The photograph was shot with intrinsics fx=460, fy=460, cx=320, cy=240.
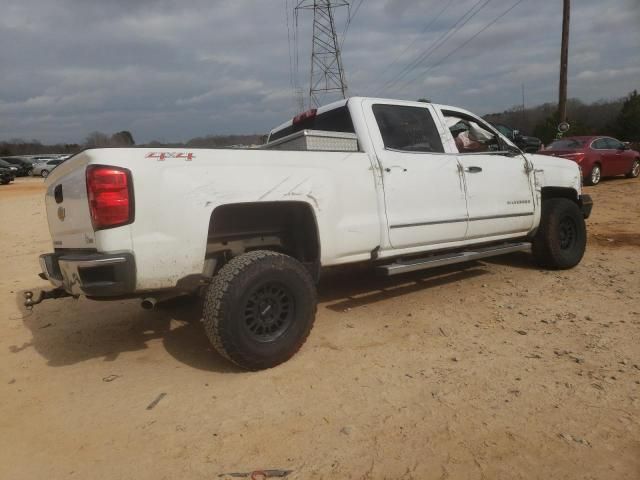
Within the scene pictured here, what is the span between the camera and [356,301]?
4797mm

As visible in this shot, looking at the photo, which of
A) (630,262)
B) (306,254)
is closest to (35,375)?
(306,254)

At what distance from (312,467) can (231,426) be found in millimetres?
607

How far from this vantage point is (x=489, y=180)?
477 centimetres

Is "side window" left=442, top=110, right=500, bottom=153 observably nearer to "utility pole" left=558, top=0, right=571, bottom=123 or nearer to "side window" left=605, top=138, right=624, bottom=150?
"side window" left=605, top=138, right=624, bottom=150

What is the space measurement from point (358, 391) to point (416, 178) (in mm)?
2031

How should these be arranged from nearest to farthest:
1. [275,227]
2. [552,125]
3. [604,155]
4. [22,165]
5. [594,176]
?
[275,227] < [594,176] < [604,155] < [552,125] < [22,165]

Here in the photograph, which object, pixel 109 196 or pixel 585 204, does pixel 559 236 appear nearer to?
pixel 585 204

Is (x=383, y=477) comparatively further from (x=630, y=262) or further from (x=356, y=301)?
A: (x=630, y=262)

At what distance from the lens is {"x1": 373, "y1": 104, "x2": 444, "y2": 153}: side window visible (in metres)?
4.21

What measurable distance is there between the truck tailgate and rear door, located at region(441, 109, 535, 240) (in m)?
3.32

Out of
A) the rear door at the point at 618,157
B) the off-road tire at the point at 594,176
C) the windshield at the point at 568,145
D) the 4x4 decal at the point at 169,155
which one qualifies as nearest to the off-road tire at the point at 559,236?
the 4x4 decal at the point at 169,155

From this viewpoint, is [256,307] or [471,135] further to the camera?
[471,135]

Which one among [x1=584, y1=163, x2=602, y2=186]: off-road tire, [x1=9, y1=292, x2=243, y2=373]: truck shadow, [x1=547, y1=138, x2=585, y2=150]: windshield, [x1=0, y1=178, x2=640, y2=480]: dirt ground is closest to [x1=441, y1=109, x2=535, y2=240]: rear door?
[x1=0, y1=178, x2=640, y2=480]: dirt ground

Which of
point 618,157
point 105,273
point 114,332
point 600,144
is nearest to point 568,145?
point 600,144
